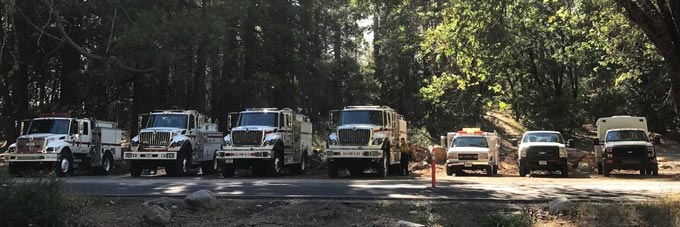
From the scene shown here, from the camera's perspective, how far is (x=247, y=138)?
24.1 meters

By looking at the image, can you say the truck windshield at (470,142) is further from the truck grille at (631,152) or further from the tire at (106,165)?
the tire at (106,165)

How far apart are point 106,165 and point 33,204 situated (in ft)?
69.9

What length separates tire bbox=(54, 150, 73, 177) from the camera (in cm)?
2450

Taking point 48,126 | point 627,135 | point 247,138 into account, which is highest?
point 48,126

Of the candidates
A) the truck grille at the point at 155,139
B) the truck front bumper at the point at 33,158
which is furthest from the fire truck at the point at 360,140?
the truck front bumper at the point at 33,158

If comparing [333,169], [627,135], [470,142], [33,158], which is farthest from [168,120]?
[627,135]

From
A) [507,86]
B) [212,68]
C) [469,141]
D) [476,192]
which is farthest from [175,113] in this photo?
[507,86]

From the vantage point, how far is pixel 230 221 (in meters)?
11.1

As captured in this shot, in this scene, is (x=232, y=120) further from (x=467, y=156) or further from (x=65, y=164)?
(x=467, y=156)

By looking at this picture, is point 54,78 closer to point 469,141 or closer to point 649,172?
point 469,141

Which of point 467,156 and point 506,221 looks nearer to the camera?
point 506,221

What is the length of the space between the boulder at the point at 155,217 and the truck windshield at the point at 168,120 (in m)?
15.4

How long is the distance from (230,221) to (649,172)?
21281mm

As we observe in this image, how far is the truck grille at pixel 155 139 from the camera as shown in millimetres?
24953
